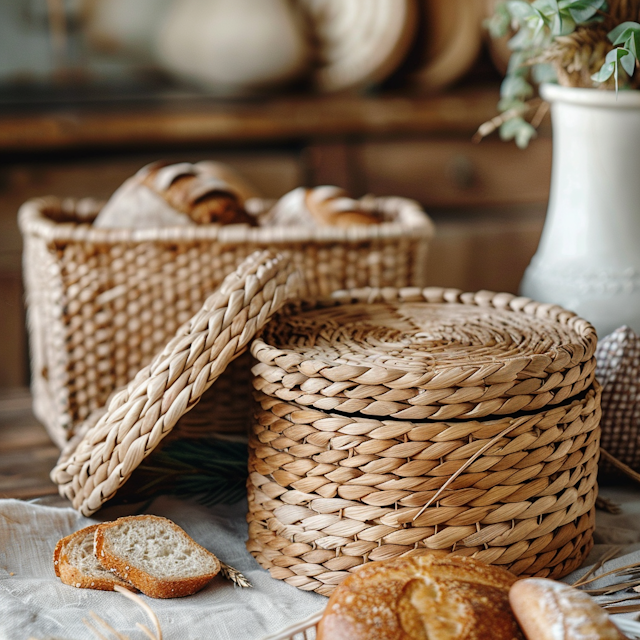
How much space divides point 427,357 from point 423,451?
3.6 inches

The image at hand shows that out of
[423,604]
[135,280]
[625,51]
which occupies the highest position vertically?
[625,51]

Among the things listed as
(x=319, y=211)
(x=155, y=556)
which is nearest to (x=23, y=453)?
(x=155, y=556)

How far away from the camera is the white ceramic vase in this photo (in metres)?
0.82

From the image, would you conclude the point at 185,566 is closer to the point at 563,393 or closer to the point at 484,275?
the point at 563,393

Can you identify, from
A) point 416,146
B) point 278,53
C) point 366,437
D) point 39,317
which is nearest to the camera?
point 366,437

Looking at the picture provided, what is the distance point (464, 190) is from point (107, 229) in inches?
38.6

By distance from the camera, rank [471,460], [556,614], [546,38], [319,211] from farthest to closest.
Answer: [319,211] → [546,38] → [471,460] → [556,614]

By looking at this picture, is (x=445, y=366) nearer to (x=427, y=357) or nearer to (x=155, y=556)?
(x=427, y=357)

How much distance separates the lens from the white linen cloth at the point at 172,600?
23.4 inches

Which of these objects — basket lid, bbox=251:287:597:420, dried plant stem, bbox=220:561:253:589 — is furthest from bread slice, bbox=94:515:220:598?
basket lid, bbox=251:287:597:420

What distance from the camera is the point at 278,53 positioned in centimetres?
153

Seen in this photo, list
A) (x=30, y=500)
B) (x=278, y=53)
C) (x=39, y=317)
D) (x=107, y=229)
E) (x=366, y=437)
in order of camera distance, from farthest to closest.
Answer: (x=278, y=53), (x=39, y=317), (x=107, y=229), (x=30, y=500), (x=366, y=437)

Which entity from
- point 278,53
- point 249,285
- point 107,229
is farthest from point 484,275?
point 249,285

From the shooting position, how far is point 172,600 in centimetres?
64
